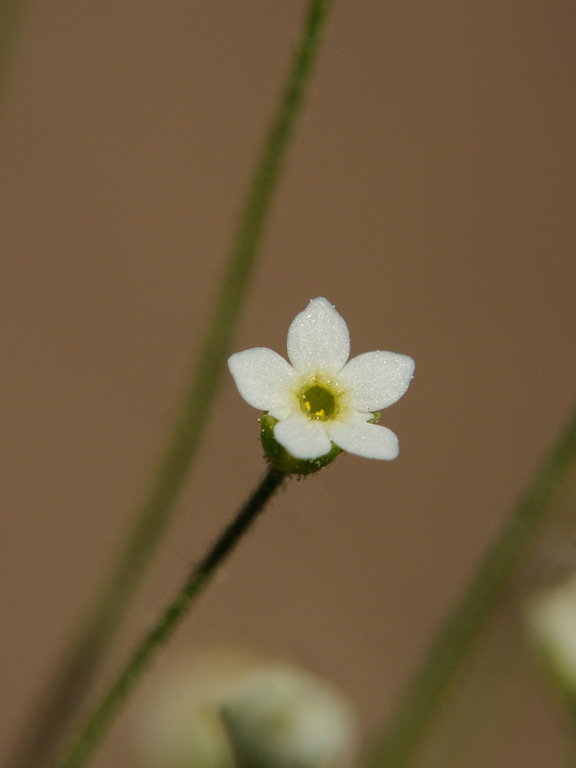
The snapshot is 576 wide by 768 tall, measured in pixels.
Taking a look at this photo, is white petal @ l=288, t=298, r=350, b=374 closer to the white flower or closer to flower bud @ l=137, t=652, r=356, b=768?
the white flower

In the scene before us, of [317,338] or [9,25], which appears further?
[9,25]

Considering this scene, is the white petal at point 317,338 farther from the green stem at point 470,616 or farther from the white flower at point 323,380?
the green stem at point 470,616

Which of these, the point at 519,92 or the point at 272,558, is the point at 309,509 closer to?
the point at 272,558

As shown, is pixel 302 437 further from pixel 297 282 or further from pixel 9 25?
pixel 297 282

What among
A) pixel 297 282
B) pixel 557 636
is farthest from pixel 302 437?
pixel 297 282

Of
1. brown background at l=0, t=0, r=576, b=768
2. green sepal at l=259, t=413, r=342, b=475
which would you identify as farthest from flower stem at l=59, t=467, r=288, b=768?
brown background at l=0, t=0, r=576, b=768

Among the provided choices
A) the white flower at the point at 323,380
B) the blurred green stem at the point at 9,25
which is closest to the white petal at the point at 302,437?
the white flower at the point at 323,380

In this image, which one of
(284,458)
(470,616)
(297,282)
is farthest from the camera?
(297,282)
